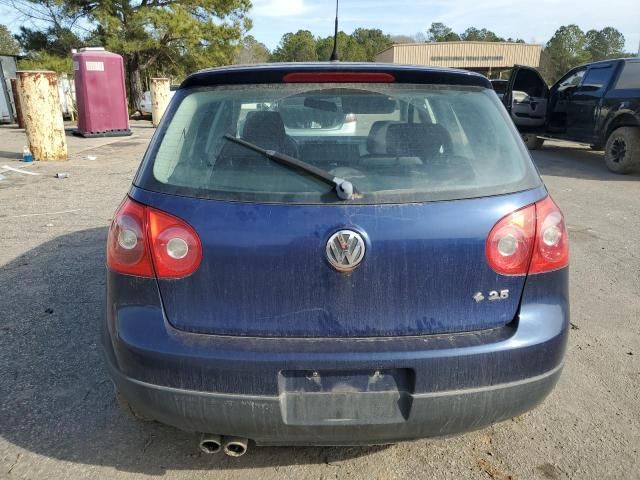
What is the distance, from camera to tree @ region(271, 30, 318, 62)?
80.8 metres

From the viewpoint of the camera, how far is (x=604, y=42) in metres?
87.7

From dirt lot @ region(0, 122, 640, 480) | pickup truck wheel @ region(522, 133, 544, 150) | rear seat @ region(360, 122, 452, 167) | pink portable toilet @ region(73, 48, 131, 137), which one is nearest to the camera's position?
rear seat @ region(360, 122, 452, 167)

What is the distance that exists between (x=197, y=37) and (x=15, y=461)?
24703 mm

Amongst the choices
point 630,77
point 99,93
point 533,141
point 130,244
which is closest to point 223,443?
point 130,244

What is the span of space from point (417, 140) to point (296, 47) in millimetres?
92120

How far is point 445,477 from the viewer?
220 centimetres

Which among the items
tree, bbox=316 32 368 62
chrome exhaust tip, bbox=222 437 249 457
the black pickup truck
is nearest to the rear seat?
chrome exhaust tip, bbox=222 437 249 457

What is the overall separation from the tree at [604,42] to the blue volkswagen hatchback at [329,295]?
97.6 m

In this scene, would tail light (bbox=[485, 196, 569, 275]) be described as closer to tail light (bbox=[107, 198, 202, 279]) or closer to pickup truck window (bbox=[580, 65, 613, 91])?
tail light (bbox=[107, 198, 202, 279])

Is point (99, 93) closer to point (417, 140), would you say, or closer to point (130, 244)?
point (130, 244)

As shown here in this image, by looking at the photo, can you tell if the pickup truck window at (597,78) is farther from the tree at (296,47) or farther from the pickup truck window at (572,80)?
the tree at (296,47)

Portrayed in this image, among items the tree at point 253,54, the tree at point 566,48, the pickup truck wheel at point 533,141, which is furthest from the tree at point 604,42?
the pickup truck wheel at point 533,141

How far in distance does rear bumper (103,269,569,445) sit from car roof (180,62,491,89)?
845 mm

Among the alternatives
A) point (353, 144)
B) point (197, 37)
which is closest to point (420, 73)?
point (353, 144)
